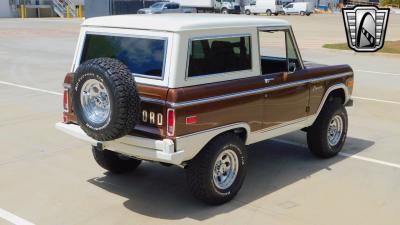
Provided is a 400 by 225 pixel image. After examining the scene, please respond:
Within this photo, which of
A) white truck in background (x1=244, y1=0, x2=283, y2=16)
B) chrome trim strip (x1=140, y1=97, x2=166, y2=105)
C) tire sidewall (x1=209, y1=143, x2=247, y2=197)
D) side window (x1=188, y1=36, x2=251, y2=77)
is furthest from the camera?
white truck in background (x1=244, y1=0, x2=283, y2=16)

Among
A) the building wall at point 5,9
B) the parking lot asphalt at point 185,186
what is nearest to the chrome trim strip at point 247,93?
the parking lot asphalt at point 185,186

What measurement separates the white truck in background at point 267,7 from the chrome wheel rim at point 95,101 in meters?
57.0

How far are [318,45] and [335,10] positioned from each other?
200ft

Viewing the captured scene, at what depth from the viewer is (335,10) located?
81.0m

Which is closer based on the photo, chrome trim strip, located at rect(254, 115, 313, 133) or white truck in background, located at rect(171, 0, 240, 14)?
chrome trim strip, located at rect(254, 115, 313, 133)

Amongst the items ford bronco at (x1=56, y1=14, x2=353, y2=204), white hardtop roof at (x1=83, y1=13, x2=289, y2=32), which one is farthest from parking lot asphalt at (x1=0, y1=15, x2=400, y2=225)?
white hardtop roof at (x1=83, y1=13, x2=289, y2=32)

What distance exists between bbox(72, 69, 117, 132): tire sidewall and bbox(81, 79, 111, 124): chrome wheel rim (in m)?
0.03

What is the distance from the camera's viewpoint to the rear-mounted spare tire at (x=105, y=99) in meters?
4.55

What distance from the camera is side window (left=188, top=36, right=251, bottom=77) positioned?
489cm

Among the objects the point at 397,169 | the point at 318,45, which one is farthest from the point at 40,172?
the point at 318,45

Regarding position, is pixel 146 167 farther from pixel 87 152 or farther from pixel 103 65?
pixel 103 65

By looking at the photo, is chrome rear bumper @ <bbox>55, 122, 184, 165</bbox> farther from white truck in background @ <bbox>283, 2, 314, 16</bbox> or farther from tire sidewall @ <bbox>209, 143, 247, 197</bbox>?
white truck in background @ <bbox>283, 2, 314, 16</bbox>

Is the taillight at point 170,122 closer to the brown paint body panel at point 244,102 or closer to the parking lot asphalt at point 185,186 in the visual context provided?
the brown paint body panel at point 244,102

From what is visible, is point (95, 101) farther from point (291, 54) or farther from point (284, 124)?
point (291, 54)
